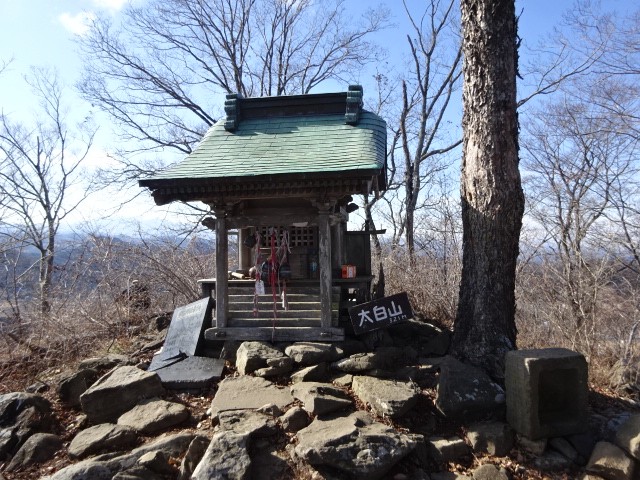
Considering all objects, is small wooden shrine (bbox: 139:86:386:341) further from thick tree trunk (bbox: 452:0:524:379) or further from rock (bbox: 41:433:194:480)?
rock (bbox: 41:433:194:480)

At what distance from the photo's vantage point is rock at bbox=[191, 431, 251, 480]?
12.0ft

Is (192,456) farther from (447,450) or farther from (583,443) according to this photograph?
(583,443)

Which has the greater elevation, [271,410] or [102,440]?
[271,410]

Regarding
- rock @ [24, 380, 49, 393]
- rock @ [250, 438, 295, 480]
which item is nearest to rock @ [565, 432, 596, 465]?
rock @ [250, 438, 295, 480]

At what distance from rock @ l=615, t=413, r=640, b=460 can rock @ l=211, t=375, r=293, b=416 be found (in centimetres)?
349

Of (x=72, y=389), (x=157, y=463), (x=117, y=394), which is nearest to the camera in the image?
(x=157, y=463)

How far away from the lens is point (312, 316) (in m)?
6.61

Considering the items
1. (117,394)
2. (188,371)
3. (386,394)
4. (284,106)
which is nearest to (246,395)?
(188,371)

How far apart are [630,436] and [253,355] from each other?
4.36 metres

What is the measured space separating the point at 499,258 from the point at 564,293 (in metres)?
4.67

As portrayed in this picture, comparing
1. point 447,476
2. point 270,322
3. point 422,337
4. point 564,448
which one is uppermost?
point 270,322

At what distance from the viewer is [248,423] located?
445 cm

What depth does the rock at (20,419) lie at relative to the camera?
178 inches

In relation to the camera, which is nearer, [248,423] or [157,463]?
[157,463]
